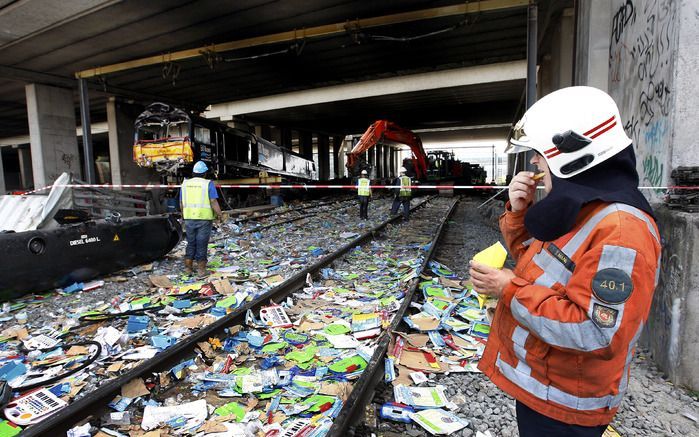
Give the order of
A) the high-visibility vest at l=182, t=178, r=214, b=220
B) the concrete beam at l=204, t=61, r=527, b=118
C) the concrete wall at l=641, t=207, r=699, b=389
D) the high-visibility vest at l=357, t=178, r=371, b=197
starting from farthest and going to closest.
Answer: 1. the concrete beam at l=204, t=61, r=527, b=118
2. the high-visibility vest at l=357, t=178, r=371, b=197
3. the high-visibility vest at l=182, t=178, r=214, b=220
4. the concrete wall at l=641, t=207, r=699, b=389

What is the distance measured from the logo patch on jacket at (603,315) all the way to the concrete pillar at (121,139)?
20.9 m

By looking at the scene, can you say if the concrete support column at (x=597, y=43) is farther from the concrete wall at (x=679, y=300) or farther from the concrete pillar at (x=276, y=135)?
the concrete pillar at (x=276, y=135)

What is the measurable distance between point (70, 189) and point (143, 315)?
3.28 meters

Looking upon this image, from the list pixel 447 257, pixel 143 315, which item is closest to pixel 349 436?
pixel 143 315

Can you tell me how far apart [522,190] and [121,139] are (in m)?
21.1

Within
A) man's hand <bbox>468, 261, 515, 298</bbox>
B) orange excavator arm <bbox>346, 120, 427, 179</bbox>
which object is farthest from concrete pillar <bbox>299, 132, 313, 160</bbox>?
man's hand <bbox>468, 261, 515, 298</bbox>

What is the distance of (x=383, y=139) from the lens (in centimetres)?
1566

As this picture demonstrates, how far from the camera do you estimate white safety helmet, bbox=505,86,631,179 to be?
1.09 metres

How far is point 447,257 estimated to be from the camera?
7.48m

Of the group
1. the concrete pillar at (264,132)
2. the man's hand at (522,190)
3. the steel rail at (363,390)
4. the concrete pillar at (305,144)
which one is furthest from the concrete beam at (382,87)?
the man's hand at (522,190)

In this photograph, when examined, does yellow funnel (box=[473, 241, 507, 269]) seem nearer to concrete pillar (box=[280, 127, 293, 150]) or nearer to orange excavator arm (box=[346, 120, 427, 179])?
orange excavator arm (box=[346, 120, 427, 179])

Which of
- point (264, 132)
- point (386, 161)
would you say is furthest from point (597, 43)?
point (386, 161)

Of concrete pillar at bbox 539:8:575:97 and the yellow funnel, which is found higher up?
concrete pillar at bbox 539:8:575:97

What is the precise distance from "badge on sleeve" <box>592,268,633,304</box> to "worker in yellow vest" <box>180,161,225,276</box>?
19.7 feet
